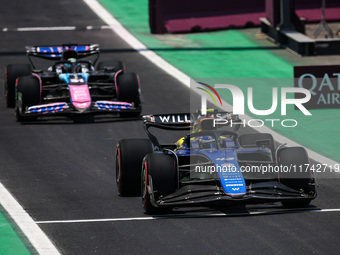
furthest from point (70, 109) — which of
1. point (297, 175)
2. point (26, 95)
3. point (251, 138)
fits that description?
point (297, 175)

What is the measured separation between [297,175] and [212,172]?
1.16 metres

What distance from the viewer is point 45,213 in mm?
13969

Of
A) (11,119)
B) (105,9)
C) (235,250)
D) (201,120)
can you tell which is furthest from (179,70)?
(235,250)

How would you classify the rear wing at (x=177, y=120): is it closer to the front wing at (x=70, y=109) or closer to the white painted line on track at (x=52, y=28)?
the front wing at (x=70, y=109)

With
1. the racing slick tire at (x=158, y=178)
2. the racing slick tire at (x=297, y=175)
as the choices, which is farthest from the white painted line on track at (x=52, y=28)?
the racing slick tire at (x=297, y=175)

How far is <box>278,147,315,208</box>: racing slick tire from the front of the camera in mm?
13680

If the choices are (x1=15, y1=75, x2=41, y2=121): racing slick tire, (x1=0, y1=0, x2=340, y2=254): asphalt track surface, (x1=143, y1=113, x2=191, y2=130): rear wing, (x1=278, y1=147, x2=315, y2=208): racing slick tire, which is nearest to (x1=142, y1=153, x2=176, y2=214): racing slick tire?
(x1=0, y1=0, x2=340, y2=254): asphalt track surface

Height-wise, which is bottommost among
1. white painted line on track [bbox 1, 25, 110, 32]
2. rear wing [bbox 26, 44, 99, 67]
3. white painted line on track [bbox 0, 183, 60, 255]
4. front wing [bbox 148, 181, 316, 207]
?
white painted line on track [bbox 1, 25, 110, 32]

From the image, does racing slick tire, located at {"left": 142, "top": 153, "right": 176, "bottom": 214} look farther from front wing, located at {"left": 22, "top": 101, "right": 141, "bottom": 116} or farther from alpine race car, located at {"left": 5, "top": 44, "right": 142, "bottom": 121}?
alpine race car, located at {"left": 5, "top": 44, "right": 142, "bottom": 121}

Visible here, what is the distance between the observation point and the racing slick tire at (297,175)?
13680mm

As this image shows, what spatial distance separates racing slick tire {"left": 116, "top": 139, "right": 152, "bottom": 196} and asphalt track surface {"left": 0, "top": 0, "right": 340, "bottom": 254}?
0.69 ft

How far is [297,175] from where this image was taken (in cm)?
1369

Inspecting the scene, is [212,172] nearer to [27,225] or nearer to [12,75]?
[27,225]

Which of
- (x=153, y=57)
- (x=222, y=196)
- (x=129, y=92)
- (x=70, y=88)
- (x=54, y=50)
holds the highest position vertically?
(x=54, y=50)
